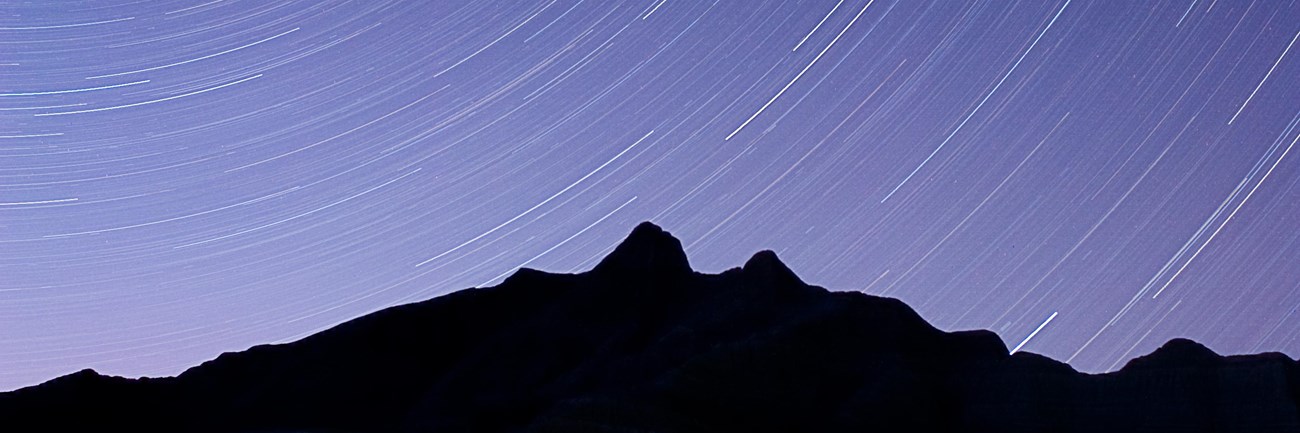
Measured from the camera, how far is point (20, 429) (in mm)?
45344

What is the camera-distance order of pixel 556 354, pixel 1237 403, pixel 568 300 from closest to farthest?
1. pixel 1237 403
2. pixel 556 354
3. pixel 568 300

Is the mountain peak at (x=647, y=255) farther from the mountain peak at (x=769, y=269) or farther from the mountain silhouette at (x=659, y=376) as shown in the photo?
the mountain peak at (x=769, y=269)

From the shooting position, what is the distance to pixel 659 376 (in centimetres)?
3700

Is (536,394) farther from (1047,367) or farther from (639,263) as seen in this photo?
(1047,367)

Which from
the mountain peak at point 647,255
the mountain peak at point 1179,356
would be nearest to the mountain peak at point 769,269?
the mountain peak at point 647,255

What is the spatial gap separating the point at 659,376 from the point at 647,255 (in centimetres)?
1241

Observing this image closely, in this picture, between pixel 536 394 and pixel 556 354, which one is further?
pixel 556 354

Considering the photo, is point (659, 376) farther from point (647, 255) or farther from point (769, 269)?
point (647, 255)

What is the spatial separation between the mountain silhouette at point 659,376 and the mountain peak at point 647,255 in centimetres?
9

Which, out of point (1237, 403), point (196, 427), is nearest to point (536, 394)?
point (196, 427)

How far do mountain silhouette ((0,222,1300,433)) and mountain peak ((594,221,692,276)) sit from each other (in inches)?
3.6

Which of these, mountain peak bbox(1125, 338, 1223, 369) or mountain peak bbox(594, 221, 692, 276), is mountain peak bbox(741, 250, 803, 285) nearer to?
mountain peak bbox(594, 221, 692, 276)

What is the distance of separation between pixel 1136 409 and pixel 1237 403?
9.59ft

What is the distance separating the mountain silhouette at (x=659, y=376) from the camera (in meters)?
36.5
